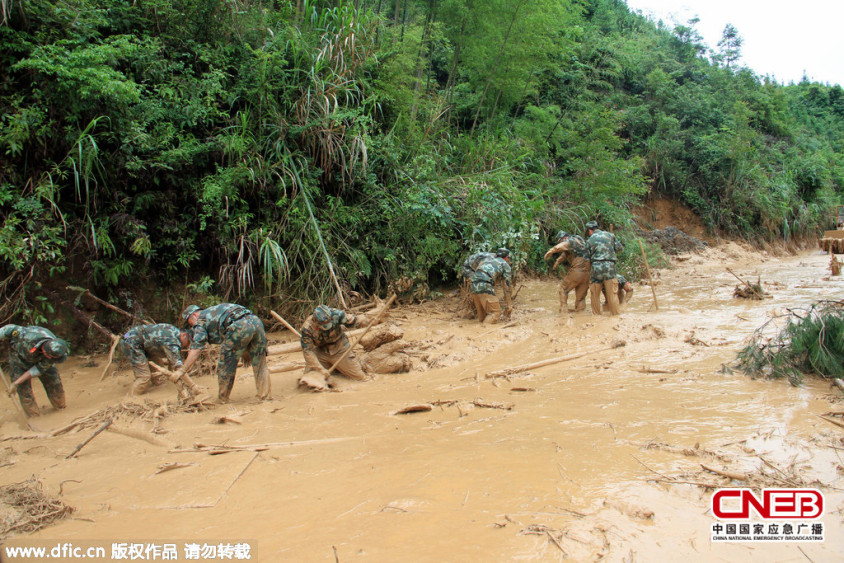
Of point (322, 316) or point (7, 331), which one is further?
point (322, 316)

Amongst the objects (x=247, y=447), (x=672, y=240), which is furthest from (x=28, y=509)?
(x=672, y=240)

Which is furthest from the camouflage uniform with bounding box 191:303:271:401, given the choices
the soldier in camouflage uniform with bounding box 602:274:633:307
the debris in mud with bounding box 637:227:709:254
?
the debris in mud with bounding box 637:227:709:254

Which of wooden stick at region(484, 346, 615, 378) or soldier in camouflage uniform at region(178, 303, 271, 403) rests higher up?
soldier in camouflage uniform at region(178, 303, 271, 403)

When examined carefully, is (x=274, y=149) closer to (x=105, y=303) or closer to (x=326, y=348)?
(x=105, y=303)

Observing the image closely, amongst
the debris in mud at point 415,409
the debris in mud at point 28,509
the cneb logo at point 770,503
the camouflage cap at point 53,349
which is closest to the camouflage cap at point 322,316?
the debris in mud at point 415,409

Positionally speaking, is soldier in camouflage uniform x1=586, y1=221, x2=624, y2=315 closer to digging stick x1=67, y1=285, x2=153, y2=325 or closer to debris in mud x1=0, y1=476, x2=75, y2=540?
digging stick x1=67, y1=285, x2=153, y2=325

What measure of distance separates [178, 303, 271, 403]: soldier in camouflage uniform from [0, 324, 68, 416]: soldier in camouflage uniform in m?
1.45

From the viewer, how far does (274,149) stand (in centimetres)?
864

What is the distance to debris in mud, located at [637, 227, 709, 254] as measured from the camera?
15.8 meters

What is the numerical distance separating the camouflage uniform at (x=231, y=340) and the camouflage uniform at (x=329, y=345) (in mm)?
509

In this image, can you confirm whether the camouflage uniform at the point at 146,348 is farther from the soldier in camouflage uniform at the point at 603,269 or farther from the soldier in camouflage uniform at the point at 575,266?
the soldier in camouflage uniform at the point at 603,269

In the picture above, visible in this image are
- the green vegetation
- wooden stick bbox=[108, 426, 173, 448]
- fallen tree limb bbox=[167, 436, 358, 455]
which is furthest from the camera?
the green vegetation

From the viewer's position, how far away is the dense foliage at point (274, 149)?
710cm

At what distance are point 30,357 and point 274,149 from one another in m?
4.65
